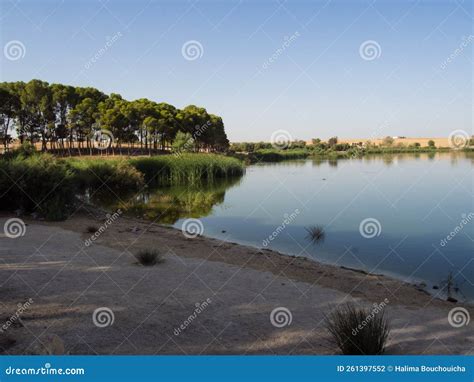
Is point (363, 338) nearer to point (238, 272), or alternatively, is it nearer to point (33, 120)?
point (238, 272)

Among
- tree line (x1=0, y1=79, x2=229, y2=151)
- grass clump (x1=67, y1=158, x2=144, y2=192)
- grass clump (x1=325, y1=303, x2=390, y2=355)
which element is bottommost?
grass clump (x1=325, y1=303, x2=390, y2=355)

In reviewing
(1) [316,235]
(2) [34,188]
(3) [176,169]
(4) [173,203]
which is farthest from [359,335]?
(3) [176,169]

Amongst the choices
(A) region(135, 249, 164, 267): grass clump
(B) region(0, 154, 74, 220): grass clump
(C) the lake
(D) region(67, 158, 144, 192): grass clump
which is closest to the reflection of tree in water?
(C) the lake

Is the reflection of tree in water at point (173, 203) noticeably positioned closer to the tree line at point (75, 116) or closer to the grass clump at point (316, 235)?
the grass clump at point (316, 235)

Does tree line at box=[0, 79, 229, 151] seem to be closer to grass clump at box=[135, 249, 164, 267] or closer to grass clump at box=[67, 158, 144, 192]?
grass clump at box=[67, 158, 144, 192]

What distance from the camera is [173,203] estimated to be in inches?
887

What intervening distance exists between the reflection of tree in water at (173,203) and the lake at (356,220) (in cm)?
5

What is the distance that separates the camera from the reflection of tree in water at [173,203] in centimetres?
1880

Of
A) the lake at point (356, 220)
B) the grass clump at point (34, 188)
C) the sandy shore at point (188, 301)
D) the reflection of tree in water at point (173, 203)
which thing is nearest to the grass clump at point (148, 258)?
the sandy shore at point (188, 301)

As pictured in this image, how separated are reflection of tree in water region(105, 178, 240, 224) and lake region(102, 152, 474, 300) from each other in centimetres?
5

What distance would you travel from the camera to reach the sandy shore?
485 centimetres

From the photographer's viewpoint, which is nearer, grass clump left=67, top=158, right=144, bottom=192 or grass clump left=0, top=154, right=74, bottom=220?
grass clump left=0, top=154, right=74, bottom=220

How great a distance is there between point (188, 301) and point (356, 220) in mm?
11604

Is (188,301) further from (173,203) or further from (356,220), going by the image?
(173,203)
